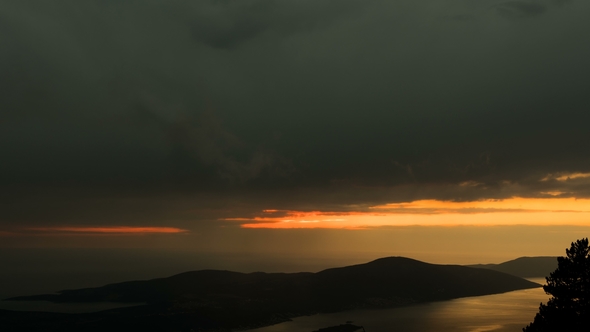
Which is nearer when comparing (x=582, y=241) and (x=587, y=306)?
(x=587, y=306)

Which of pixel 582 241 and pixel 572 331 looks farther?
pixel 582 241

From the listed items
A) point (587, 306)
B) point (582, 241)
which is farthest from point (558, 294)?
point (582, 241)

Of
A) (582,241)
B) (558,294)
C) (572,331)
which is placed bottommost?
(572,331)

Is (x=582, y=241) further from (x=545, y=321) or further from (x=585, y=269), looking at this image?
(x=545, y=321)

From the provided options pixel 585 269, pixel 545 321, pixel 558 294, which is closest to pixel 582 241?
pixel 585 269

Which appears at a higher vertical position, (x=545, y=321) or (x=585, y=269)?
(x=585, y=269)

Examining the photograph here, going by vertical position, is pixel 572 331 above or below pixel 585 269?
below

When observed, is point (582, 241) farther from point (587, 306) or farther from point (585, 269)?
point (587, 306)
